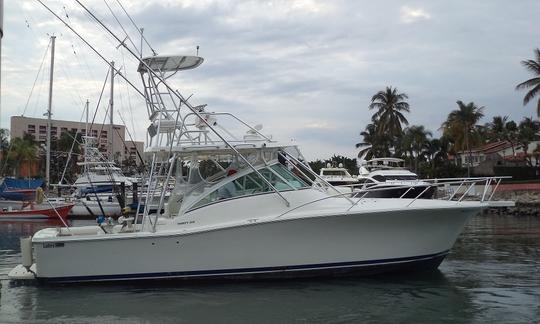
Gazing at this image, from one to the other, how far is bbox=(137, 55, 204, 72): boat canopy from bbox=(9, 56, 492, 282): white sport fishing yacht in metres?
0.57

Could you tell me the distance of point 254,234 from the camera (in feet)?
31.4

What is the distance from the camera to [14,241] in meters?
19.4

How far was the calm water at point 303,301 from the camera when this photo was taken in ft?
26.4

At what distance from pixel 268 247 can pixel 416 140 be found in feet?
168

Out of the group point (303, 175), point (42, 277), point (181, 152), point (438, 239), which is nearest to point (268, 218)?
point (303, 175)

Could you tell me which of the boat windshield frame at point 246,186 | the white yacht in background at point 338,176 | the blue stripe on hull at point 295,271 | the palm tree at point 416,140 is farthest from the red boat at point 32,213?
the palm tree at point 416,140

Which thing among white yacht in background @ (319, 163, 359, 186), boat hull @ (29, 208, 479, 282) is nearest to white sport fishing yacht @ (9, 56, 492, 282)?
boat hull @ (29, 208, 479, 282)

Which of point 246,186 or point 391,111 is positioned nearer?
point 246,186

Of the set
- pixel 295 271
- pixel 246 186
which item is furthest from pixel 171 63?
pixel 295 271

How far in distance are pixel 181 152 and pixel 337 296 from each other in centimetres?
387

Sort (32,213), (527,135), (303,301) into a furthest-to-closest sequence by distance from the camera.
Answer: (527,135) → (32,213) → (303,301)

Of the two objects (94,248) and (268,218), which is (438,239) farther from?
(94,248)

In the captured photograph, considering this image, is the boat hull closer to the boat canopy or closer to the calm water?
the calm water

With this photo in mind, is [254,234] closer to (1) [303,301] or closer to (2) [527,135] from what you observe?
(1) [303,301]
